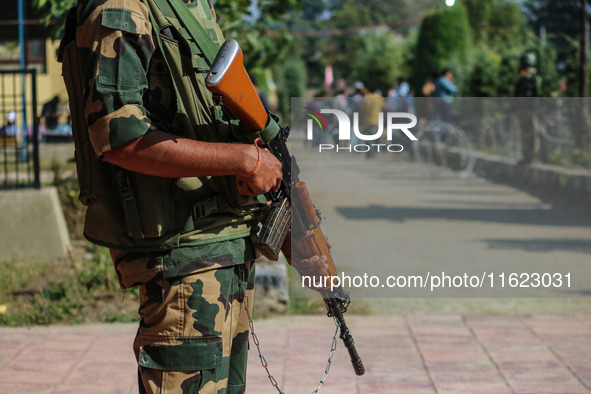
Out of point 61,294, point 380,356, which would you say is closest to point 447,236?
point 380,356

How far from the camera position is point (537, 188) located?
11953mm

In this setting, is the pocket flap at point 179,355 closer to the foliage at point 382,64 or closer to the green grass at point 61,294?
the green grass at point 61,294

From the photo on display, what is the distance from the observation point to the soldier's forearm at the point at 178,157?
6.68 ft

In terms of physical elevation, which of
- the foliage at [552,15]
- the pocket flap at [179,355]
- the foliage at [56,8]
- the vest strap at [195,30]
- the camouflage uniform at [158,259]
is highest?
the foliage at [552,15]

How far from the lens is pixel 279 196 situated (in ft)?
7.77

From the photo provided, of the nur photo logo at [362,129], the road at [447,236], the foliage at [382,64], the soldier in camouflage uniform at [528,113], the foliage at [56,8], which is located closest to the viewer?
the nur photo logo at [362,129]

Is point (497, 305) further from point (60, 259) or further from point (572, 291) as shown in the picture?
point (60, 259)

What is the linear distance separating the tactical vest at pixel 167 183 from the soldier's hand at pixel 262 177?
0.06 meters

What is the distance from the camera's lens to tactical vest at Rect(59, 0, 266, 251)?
2141 millimetres

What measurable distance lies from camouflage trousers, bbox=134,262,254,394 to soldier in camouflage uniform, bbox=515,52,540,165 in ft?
33.2

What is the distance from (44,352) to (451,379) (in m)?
2.02

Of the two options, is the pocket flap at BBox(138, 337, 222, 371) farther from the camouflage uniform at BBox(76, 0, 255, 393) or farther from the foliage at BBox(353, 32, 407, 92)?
the foliage at BBox(353, 32, 407, 92)

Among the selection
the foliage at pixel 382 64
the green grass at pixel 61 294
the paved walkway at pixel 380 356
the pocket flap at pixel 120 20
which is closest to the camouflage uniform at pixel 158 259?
the pocket flap at pixel 120 20

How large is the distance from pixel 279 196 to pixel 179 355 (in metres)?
0.50
